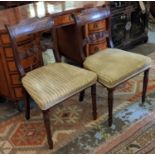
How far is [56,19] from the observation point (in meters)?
2.22

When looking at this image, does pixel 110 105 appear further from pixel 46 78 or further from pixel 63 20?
pixel 63 20

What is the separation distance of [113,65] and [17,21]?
874 mm

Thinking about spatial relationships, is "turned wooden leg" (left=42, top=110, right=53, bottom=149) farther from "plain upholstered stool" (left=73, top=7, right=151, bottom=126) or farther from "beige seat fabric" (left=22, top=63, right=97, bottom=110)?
"plain upholstered stool" (left=73, top=7, right=151, bottom=126)

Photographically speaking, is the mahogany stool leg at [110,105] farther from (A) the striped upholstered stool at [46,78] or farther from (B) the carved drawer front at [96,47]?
(B) the carved drawer front at [96,47]

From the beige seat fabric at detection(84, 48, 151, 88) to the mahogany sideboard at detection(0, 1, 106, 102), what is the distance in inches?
19.5

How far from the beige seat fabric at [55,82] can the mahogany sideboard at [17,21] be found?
0.30m

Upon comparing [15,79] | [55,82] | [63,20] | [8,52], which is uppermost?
[63,20]

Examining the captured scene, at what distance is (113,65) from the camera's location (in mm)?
1905

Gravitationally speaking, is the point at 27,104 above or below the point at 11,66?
below

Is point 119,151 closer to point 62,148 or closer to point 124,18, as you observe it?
point 62,148

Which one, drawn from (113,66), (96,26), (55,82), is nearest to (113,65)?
(113,66)

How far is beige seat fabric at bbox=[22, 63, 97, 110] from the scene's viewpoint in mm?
1620

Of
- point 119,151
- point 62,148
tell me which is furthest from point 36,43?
point 119,151

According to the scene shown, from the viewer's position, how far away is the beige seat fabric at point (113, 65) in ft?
5.93
